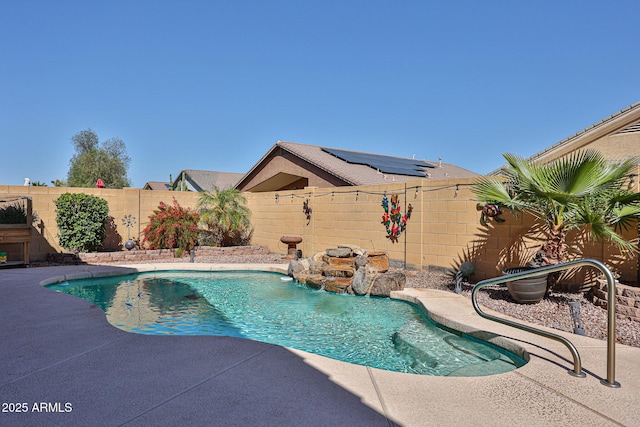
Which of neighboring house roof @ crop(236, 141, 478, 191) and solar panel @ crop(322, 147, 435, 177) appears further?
solar panel @ crop(322, 147, 435, 177)

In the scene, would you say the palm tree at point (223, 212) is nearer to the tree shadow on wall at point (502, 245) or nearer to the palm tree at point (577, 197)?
the tree shadow on wall at point (502, 245)

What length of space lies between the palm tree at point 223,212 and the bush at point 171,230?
0.69 meters

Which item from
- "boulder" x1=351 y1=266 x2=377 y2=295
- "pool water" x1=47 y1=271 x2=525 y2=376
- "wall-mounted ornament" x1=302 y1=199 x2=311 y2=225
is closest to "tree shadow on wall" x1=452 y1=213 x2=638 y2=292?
"boulder" x1=351 y1=266 x2=377 y2=295

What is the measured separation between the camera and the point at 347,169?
1588cm

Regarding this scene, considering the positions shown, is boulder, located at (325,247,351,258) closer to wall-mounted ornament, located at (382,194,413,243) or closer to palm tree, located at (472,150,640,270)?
wall-mounted ornament, located at (382,194,413,243)

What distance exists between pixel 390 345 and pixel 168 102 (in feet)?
66.5

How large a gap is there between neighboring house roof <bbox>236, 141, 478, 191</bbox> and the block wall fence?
7.44 feet

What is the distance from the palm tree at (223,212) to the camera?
1448 centimetres

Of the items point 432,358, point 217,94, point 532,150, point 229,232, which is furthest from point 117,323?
point 217,94

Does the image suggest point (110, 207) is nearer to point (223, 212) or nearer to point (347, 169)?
point (223, 212)

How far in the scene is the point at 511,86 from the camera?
575 inches

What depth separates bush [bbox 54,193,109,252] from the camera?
11876 mm

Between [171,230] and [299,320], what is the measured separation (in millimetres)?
8577

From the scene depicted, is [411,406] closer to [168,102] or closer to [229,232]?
[229,232]
